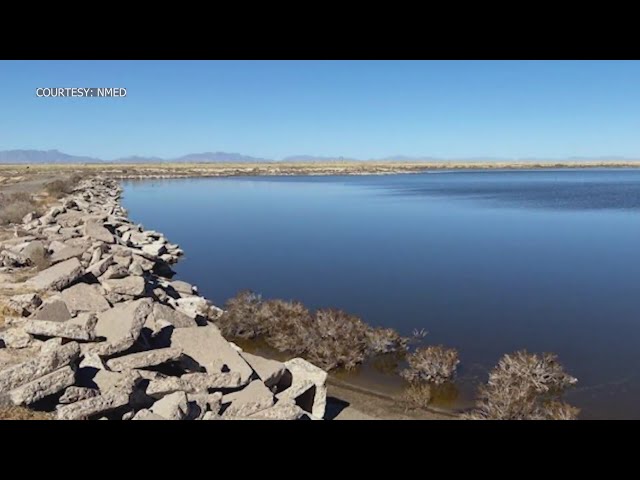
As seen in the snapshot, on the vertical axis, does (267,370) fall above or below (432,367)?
above

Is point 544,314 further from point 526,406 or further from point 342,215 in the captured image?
point 342,215

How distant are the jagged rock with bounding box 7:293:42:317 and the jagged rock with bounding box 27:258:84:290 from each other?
752 millimetres

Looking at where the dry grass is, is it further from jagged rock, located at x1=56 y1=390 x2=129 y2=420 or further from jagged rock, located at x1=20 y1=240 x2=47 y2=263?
jagged rock, located at x1=20 y1=240 x2=47 y2=263

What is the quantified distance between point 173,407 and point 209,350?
243 cm

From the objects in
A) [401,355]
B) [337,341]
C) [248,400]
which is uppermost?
[248,400]

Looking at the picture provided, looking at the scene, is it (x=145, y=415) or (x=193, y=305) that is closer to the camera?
(x=145, y=415)

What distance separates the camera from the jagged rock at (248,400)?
6422 millimetres

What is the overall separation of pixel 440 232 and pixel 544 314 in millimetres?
15113

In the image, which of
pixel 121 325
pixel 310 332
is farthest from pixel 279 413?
pixel 310 332

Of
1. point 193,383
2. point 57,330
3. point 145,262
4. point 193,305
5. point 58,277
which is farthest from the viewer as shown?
point 145,262

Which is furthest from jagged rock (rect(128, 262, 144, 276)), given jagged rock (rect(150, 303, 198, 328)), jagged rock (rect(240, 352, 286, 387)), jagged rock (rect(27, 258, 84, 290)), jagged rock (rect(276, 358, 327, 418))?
jagged rock (rect(276, 358, 327, 418))

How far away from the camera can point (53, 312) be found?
8.34 meters

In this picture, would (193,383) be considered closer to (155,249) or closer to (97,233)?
(97,233)
